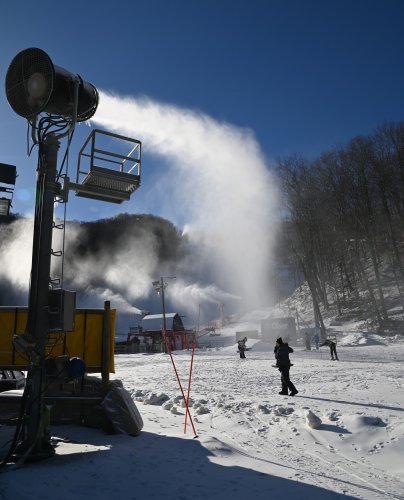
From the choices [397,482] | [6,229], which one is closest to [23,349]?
[397,482]

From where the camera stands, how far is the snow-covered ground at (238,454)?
3.96 m

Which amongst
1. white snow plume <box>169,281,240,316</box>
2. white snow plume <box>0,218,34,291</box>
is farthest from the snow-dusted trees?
white snow plume <box>0,218,34,291</box>

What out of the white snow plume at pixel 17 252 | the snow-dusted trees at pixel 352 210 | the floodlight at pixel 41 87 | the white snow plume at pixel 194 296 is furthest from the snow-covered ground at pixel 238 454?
the white snow plume at pixel 17 252

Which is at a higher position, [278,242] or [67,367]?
[278,242]

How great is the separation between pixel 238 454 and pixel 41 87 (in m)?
5.97

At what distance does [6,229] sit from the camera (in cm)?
8900

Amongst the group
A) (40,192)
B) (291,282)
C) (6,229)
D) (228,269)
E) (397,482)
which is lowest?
(397,482)

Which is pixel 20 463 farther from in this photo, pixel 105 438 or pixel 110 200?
pixel 110 200

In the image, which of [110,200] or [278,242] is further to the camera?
[278,242]

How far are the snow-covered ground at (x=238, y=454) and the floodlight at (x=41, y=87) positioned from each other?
15.8 feet

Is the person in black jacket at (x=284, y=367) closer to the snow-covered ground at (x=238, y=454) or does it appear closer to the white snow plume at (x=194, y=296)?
the snow-covered ground at (x=238, y=454)

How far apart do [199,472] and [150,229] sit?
338 ft

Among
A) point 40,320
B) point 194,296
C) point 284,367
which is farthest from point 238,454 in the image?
point 194,296

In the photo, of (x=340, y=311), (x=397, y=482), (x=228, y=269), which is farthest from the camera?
(x=228, y=269)
